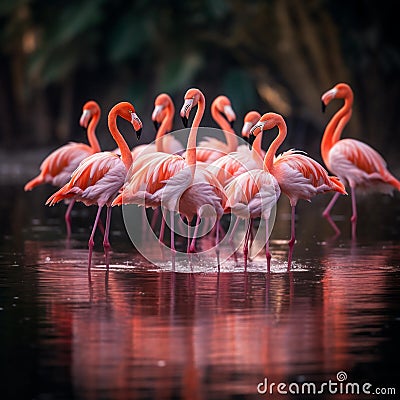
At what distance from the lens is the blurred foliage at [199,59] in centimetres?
1992

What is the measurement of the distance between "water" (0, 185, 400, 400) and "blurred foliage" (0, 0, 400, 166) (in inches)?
386

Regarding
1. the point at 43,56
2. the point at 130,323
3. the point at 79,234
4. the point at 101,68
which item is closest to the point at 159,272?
the point at 130,323

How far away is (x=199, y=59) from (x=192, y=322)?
46.7ft

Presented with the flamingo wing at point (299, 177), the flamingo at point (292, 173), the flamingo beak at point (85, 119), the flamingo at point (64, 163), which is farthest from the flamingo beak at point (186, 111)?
the flamingo at point (64, 163)

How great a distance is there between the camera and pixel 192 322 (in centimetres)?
683

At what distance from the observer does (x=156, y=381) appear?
5.46m

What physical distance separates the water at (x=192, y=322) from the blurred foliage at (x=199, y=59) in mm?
9807

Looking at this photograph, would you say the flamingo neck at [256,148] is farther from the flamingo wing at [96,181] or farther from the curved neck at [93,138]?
the curved neck at [93,138]

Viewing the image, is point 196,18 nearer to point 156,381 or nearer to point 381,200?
point 381,200

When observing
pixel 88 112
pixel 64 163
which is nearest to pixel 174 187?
A: pixel 88 112

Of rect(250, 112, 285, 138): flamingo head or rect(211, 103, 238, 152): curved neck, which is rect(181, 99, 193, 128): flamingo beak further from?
rect(211, 103, 238, 152): curved neck

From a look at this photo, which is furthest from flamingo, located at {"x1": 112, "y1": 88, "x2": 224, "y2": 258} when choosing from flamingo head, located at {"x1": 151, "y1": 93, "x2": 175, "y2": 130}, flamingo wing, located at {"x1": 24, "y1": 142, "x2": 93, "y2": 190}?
flamingo wing, located at {"x1": 24, "y1": 142, "x2": 93, "y2": 190}

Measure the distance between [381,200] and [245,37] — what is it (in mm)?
5924

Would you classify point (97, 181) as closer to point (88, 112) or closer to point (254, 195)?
point (254, 195)
